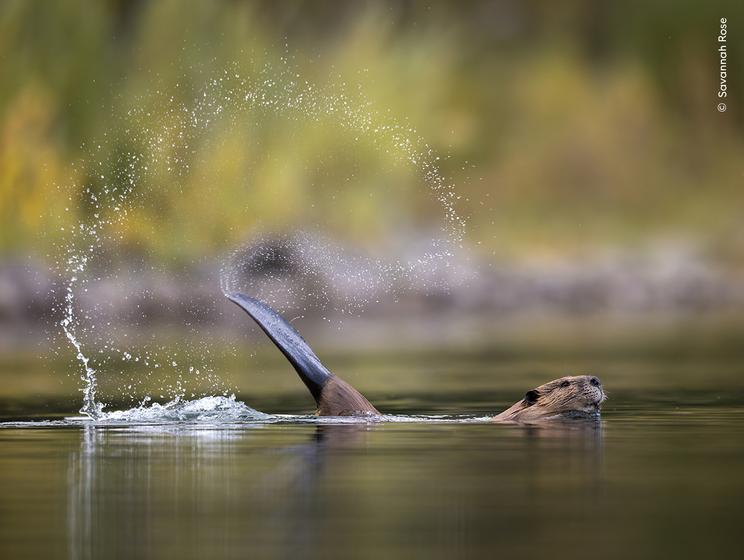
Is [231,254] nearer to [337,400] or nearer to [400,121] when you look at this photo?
[400,121]

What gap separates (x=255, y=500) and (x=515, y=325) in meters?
34.7

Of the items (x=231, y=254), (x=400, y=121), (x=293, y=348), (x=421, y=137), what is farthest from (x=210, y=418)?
(x=400, y=121)

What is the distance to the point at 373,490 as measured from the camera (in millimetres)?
11258

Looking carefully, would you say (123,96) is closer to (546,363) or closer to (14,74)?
(14,74)

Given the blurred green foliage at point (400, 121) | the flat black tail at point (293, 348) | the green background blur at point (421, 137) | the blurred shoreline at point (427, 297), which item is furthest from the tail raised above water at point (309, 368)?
the blurred green foliage at point (400, 121)

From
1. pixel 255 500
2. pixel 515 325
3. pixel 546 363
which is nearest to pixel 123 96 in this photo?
pixel 515 325

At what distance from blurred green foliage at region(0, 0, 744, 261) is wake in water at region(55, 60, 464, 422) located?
1.99ft

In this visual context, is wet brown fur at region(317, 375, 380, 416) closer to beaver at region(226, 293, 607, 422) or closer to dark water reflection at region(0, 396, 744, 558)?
beaver at region(226, 293, 607, 422)

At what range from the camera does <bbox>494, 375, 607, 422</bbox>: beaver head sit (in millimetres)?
15906

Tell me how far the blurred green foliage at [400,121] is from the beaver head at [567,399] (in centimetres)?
3928

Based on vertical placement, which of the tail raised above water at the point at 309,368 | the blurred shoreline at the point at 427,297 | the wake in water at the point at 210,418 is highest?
the blurred shoreline at the point at 427,297

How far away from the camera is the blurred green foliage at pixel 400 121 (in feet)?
219

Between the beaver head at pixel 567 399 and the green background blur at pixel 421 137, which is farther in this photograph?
the green background blur at pixel 421 137

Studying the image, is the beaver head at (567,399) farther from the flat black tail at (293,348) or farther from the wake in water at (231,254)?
the wake in water at (231,254)
